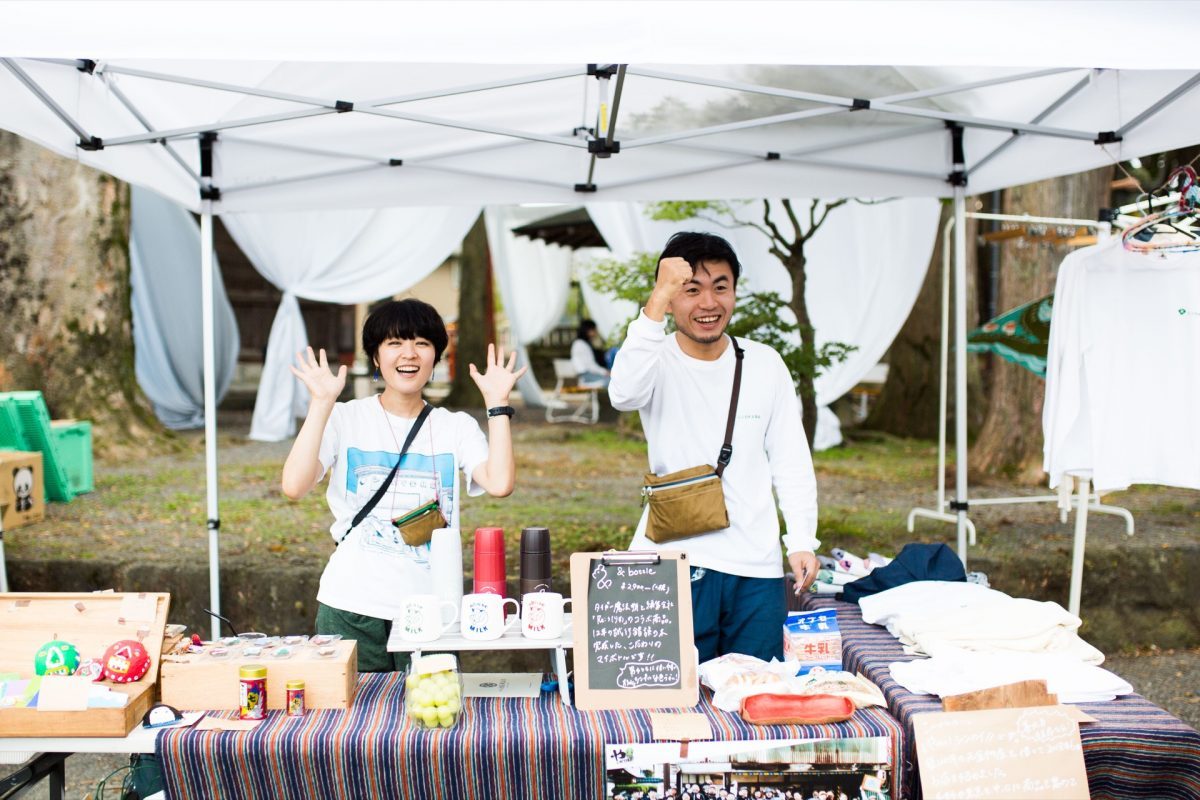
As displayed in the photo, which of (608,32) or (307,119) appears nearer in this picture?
(608,32)

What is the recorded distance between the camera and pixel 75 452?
21.2 feet

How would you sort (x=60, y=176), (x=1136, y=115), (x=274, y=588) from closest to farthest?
1. (x=1136, y=115)
2. (x=274, y=588)
3. (x=60, y=176)

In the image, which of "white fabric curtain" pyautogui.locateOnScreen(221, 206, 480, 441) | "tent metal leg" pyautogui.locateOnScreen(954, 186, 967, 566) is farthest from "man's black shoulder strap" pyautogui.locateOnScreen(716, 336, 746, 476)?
"white fabric curtain" pyautogui.locateOnScreen(221, 206, 480, 441)

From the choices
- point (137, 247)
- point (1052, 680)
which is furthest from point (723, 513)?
point (137, 247)

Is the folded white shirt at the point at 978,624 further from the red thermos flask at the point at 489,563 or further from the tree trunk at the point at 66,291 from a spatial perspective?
the tree trunk at the point at 66,291

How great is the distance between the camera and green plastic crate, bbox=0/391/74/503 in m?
5.93

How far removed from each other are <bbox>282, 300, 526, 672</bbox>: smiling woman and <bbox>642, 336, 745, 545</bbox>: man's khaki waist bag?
1.29ft

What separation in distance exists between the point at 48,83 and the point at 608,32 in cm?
179

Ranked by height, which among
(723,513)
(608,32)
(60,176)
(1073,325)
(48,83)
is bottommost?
(723,513)

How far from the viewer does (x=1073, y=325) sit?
10.8 feet

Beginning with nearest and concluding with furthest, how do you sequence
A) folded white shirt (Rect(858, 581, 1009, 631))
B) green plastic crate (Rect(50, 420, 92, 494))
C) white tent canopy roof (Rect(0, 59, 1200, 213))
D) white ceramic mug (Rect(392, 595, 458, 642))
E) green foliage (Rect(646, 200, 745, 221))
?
white ceramic mug (Rect(392, 595, 458, 642))
folded white shirt (Rect(858, 581, 1009, 631))
white tent canopy roof (Rect(0, 59, 1200, 213))
green plastic crate (Rect(50, 420, 92, 494))
green foliage (Rect(646, 200, 745, 221))

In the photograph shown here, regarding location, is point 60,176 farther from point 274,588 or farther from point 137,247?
point 274,588

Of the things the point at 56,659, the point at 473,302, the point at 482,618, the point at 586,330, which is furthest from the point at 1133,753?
the point at 473,302

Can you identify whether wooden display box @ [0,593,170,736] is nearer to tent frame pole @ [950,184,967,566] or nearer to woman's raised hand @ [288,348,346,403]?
woman's raised hand @ [288,348,346,403]
